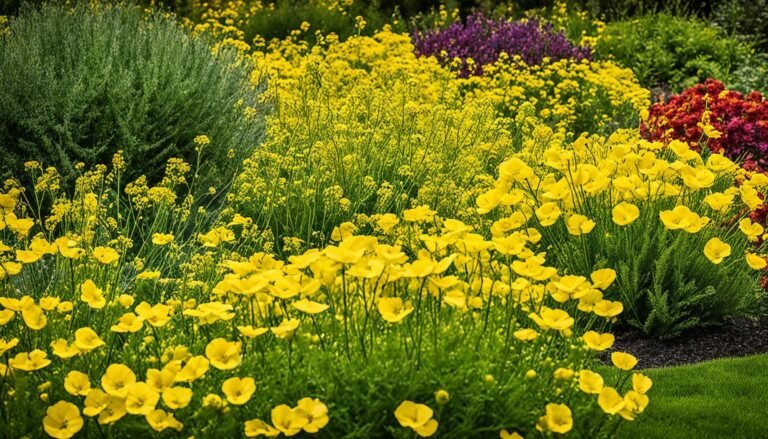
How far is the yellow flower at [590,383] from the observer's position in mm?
2611

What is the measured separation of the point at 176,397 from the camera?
246cm

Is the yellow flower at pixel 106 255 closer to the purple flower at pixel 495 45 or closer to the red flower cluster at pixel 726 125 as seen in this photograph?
the red flower cluster at pixel 726 125

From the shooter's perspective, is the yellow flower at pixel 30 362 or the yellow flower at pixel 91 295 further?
the yellow flower at pixel 91 295

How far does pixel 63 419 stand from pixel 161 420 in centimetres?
30

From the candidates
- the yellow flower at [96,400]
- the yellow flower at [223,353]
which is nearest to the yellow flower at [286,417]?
the yellow flower at [223,353]

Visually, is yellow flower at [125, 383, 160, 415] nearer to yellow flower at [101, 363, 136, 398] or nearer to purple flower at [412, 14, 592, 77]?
yellow flower at [101, 363, 136, 398]

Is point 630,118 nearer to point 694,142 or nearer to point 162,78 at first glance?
point 694,142

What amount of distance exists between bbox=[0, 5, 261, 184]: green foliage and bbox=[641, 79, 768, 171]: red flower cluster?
3.13m

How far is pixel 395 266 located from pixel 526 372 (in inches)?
20.4

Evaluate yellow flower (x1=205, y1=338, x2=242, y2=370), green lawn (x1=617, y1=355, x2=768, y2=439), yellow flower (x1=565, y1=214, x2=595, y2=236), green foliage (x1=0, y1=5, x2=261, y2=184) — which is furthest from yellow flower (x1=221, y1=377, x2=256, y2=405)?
green foliage (x1=0, y1=5, x2=261, y2=184)

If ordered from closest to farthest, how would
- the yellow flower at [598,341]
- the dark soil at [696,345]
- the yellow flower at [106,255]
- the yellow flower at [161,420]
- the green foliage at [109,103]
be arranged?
the yellow flower at [161,420] < the yellow flower at [598,341] < the yellow flower at [106,255] < the dark soil at [696,345] < the green foliage at [109,103]

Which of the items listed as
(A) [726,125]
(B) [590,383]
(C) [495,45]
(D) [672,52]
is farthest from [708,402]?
(D) [672,52]

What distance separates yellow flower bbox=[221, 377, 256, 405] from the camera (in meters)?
2.44

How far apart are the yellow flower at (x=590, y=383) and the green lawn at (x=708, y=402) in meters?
1.00
